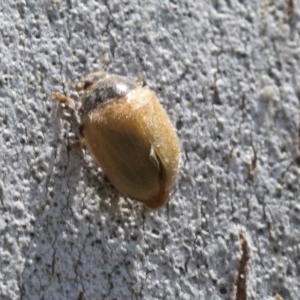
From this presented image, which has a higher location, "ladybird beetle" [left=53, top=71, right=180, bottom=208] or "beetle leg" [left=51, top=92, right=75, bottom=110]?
"beetle leg" [left=51, top=92, right=75, bottom=110]

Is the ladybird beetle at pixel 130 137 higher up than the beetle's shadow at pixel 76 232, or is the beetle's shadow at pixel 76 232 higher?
the ladybird beetle at pixel 130 137

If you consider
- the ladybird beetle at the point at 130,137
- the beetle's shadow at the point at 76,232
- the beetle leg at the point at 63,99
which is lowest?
the beetle's shadow at the point at 76,232

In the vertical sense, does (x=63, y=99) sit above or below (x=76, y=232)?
above

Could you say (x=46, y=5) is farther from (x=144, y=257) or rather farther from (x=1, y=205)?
(x=144, y=257)
